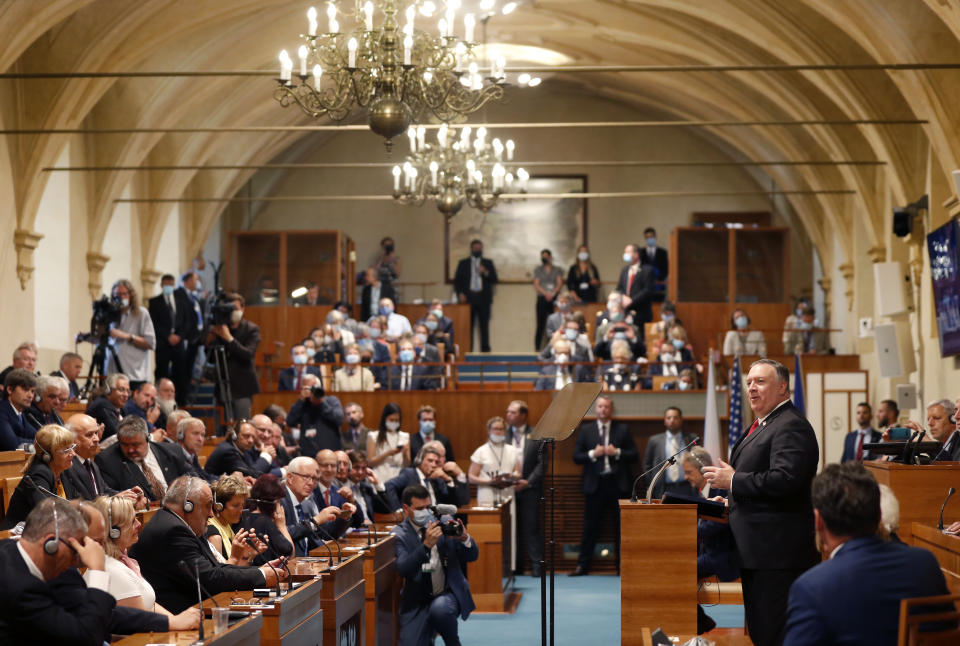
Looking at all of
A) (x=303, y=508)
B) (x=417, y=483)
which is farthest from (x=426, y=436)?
(x=303, y=508)

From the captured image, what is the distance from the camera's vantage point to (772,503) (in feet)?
16.9

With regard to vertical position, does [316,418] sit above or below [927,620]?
above

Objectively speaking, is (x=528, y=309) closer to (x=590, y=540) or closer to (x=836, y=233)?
(x=836, y=233)

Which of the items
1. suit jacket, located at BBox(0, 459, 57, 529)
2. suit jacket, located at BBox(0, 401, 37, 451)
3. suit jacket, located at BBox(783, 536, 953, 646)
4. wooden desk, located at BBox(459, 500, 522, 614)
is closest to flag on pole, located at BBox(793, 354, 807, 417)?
wooden desk, located at BBox(459, 500, 522, 614)

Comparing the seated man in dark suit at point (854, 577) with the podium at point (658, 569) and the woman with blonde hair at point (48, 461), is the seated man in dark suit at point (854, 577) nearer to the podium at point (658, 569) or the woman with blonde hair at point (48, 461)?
the podium at point (658, 569)

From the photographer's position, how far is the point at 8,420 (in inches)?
317

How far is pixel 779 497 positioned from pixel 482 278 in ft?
57.3

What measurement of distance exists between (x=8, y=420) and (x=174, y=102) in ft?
34.5

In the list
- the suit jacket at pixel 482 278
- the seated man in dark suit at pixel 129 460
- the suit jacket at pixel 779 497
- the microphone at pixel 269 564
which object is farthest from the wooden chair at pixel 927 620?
the suit jacket at pixel 482 278

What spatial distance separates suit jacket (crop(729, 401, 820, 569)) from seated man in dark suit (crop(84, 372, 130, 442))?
538cm

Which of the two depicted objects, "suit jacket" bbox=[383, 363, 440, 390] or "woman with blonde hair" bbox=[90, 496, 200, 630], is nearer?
"woman with blonde hair" bbox=[90, 496, 200, 630]

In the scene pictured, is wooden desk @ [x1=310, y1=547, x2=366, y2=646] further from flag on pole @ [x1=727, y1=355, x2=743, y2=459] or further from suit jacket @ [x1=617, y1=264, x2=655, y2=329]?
suit jacket @ [x1=617, y1=264, x2=655, y2=329]

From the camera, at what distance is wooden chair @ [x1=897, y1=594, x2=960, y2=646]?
3498mm

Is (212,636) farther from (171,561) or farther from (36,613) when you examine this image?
(171,561)
